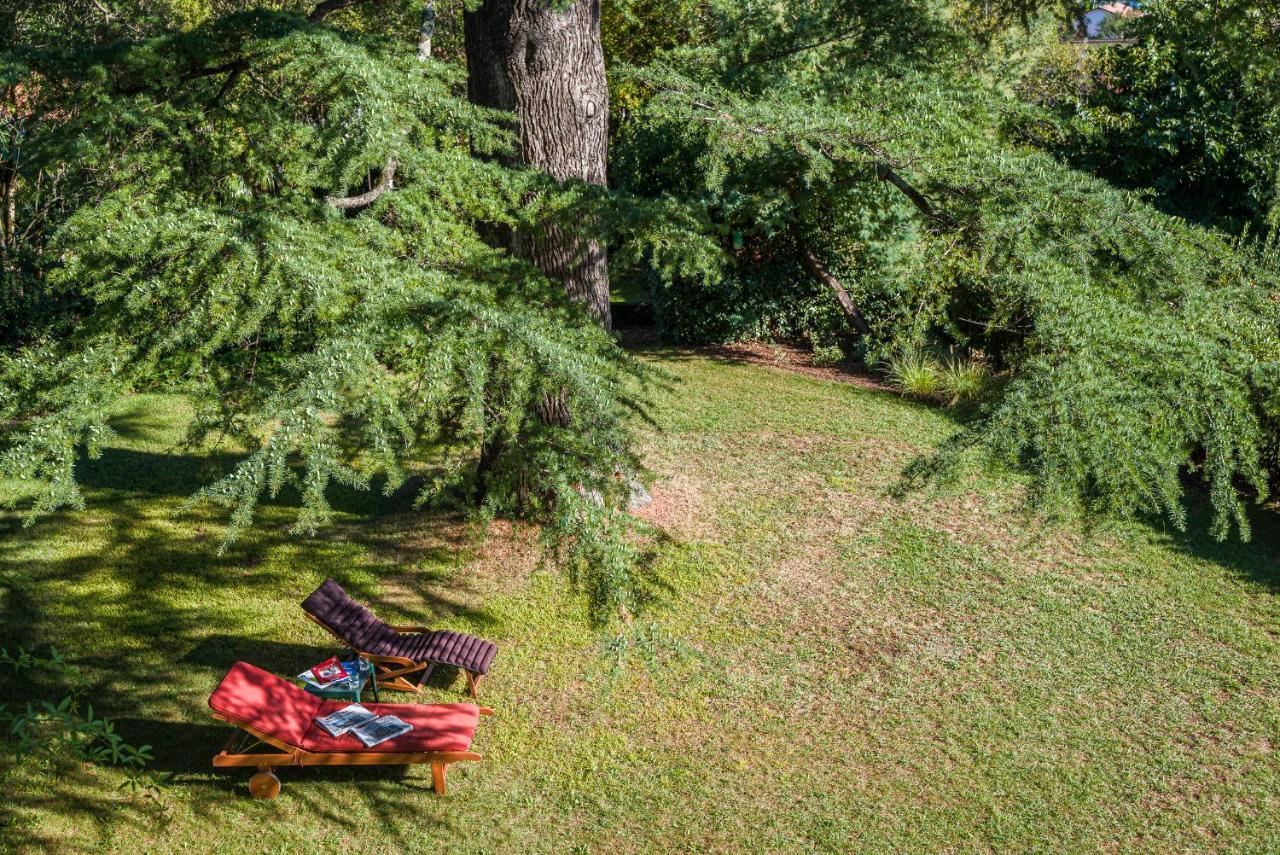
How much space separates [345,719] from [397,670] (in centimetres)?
94

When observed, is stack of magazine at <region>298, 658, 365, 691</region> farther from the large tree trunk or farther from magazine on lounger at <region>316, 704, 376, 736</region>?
the large tree trunk

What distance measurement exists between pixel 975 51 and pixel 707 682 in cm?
922

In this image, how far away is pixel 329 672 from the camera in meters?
7.27

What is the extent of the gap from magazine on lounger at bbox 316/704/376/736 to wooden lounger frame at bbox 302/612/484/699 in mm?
550

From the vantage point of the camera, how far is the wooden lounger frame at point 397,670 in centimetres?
746

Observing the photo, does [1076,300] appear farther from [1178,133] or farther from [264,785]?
[1178,133]

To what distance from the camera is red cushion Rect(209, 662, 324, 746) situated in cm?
636

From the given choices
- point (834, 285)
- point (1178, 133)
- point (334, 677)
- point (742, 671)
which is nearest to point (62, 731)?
point (334, 677)

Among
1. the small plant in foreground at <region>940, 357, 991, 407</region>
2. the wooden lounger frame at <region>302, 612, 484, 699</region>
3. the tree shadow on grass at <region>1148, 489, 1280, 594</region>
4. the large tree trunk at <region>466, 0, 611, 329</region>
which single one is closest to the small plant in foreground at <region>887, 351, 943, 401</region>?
the small plant in foreground at <region>940, 357, 991, 407</region>

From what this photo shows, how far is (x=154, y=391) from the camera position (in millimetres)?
13820

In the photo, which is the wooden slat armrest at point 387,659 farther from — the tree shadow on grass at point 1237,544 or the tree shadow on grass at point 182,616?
the tree shadow on grass at point 1237,544

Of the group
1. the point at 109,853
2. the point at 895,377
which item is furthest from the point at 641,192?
the point at 109,853

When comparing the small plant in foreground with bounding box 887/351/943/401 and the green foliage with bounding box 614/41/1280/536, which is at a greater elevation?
the green foliage with bounding box 614/41/1280/536

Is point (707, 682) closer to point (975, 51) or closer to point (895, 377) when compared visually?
point (895, 377)
